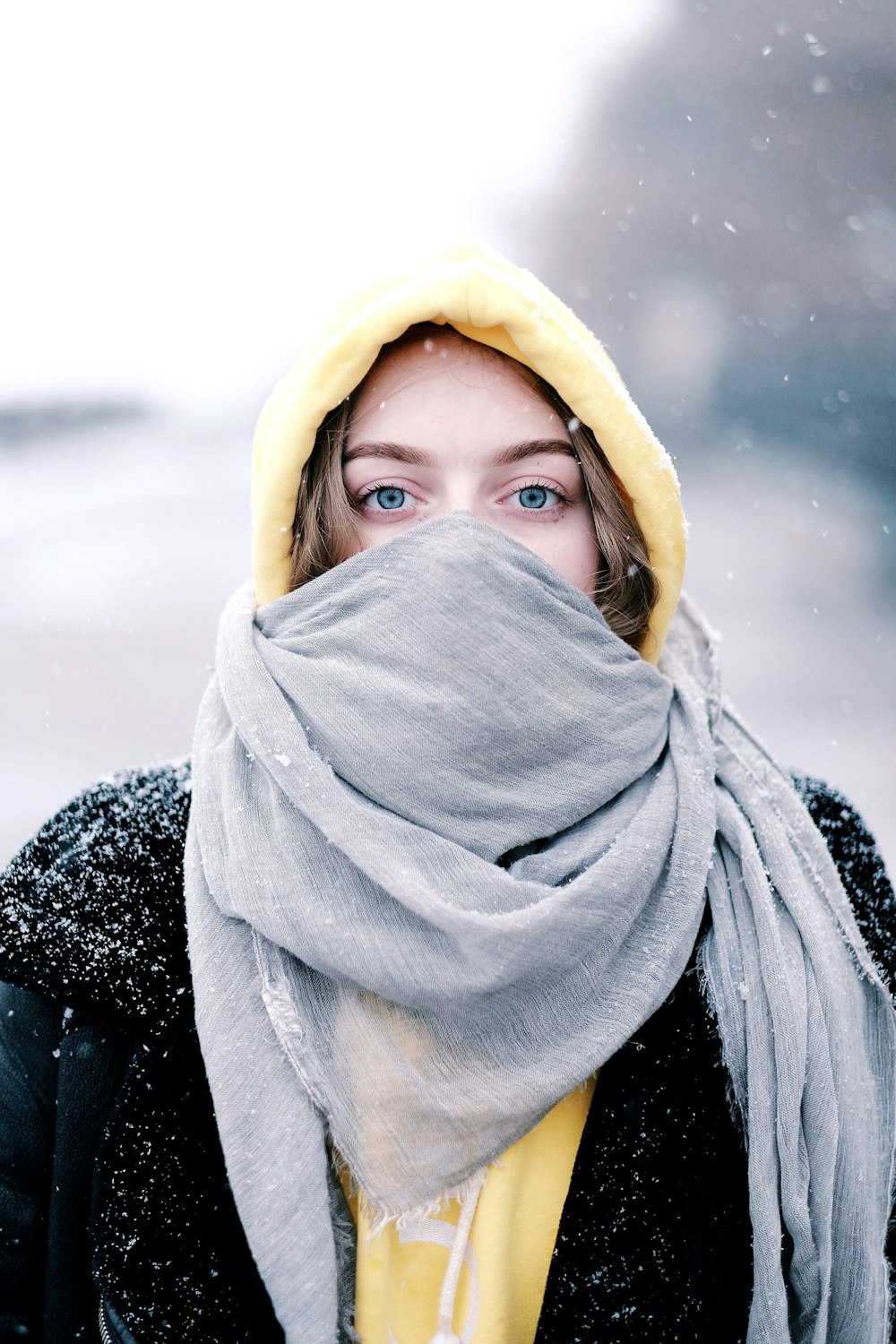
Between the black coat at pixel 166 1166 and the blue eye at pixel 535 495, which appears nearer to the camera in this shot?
the black coat at pixel 166 1166

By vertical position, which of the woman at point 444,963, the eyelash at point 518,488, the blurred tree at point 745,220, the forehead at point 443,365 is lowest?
the woman at point 444,963

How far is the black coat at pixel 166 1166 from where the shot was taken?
4.01 feet

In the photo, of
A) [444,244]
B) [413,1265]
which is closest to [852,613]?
[444,244]

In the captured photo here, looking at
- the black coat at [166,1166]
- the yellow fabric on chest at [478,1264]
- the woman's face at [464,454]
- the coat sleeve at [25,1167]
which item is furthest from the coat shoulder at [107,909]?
the woman's face at [464,454]

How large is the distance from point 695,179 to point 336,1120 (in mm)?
6834

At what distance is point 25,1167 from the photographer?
132 centimetres

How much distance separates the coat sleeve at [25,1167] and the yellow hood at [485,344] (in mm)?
757

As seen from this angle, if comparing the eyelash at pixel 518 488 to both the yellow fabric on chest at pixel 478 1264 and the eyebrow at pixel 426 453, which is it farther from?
the yellow fabric on chest at pixel 478 1264

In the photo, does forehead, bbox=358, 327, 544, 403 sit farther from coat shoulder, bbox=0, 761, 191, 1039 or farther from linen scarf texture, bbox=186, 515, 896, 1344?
coat shoulder, bbox=0, 761, 191, 1039

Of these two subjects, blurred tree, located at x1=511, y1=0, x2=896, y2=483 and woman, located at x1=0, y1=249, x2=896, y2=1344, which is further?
blurred tree, located at x1=511, y1=0, x2=896, y2=483

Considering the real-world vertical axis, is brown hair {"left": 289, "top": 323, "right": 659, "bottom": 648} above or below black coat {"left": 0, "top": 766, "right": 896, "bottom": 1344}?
above

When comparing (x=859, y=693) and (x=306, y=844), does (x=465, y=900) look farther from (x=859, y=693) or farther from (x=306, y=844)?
(x=859, y=693)

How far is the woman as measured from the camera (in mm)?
1233

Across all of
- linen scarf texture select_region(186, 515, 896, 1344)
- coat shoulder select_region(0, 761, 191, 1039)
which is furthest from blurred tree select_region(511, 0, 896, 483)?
coat shoulder select_region(0, 761, 191, 1039)
